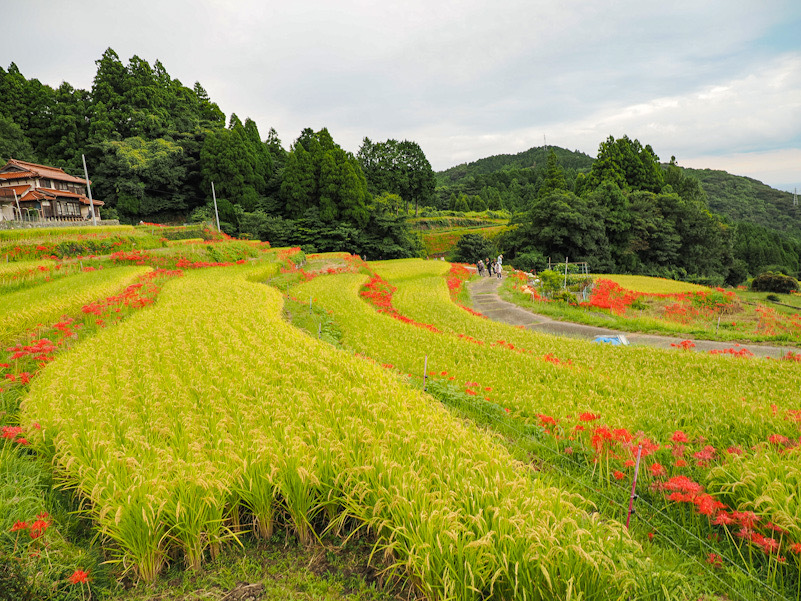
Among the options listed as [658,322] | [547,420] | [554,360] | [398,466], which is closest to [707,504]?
[547,420]

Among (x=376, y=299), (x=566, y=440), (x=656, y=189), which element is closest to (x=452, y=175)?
(x=656, y=189)

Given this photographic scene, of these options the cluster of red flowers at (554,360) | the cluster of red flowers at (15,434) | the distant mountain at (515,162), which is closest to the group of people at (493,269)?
the cluster of red flowers at (554,360)

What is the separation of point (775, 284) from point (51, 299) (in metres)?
44.9

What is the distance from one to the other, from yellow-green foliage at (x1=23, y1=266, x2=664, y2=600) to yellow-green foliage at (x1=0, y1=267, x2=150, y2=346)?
86.3 inches

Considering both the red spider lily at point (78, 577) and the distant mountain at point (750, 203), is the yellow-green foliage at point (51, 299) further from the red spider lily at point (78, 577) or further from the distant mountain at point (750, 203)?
the distant mountain at point (750, 203)

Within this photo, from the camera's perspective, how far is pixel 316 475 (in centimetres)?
296

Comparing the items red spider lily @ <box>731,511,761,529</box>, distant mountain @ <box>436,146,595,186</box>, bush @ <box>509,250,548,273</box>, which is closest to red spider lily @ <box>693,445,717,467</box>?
red spider lily @ <box>731,511,761,529</box>

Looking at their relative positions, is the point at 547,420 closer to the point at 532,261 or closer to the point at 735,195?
the point at 532,261

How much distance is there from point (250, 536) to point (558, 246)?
40.1 metres

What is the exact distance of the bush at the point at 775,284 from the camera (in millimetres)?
31844

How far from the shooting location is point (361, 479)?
3.00 metres

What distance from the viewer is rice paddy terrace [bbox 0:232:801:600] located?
2297 mm

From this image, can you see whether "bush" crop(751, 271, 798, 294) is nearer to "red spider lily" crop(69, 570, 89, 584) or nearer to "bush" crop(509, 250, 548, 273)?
"bush" crop(509, 250, 548, 273)

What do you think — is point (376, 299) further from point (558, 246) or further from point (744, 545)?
point (558, 246)
